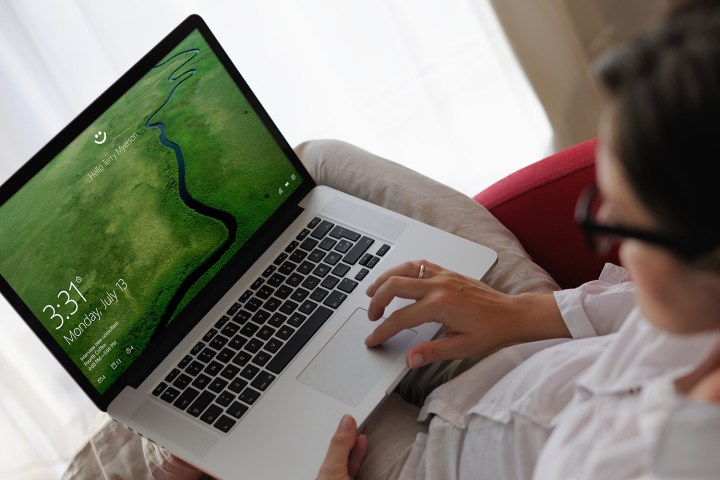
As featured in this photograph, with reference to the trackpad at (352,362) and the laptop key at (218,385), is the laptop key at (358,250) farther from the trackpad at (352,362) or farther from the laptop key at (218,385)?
the laptop key at (218,385)

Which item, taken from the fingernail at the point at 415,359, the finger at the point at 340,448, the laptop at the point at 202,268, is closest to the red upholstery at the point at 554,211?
the laptop at the point at 202,268

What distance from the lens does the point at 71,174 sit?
3.75 ft

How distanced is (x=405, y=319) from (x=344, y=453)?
19cm

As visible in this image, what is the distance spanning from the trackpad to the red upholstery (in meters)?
0.33

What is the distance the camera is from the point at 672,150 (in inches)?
23.6

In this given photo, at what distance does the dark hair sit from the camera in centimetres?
59

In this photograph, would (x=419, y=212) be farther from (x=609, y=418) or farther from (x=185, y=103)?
(x=609, y=418)

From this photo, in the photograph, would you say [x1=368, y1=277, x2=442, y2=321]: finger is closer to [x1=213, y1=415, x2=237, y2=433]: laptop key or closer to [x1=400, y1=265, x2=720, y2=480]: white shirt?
[x1=400, y1=265, x2=720, y2=480]: white shirt

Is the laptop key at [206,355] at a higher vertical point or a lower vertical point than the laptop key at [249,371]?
higher

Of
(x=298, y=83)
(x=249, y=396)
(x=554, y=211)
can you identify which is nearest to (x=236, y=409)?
(x=249, y=396)

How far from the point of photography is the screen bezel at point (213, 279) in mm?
1118

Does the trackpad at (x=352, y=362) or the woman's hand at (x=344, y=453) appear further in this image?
the trackpad at (x=352, y=362)

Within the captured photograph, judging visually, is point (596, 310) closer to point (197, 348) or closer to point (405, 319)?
point (405, 319)

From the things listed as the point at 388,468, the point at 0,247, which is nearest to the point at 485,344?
the point at 388,468
